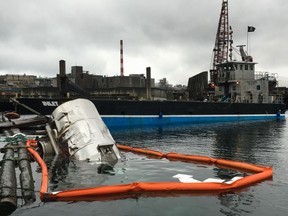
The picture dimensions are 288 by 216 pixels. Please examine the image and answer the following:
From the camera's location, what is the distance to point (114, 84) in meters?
70.1

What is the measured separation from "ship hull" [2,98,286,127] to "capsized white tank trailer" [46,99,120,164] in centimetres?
1748

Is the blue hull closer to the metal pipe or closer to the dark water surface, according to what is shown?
the dark water surface

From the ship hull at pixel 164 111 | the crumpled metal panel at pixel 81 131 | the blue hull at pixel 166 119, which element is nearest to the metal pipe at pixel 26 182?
the crumpled metal panel at pixel 81 131

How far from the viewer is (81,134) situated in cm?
1240

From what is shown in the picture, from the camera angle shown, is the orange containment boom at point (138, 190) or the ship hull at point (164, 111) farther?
the ship hull at point (164, 111)

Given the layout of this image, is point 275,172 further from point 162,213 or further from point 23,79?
point 23,79

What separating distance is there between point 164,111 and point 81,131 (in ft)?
97.4

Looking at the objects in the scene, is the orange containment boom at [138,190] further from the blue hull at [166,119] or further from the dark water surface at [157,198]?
the blue hull at [166,119]

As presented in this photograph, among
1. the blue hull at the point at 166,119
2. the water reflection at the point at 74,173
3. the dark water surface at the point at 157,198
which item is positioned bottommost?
the dark water surface at the point at 157,198

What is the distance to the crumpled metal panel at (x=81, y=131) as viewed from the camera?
39.8ft

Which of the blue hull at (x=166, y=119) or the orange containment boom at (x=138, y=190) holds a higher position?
the blue hull at (x=166, y=119)

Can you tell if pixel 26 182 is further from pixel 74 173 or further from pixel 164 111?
pixel 164 111

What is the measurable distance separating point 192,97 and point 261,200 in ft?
197

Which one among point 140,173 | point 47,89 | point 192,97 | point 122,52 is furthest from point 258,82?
point 140,173
